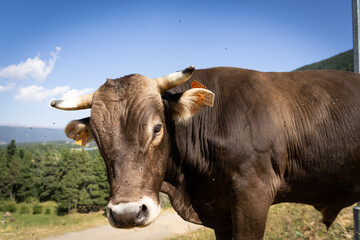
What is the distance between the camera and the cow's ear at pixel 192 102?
3422 millimetres

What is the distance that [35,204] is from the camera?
82688mm

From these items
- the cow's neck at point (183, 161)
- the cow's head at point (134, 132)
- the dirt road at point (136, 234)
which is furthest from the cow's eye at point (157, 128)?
the dirt road at point (136, 234)

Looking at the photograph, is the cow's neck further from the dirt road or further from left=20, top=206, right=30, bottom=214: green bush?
left=20, top=206, right=30, bottom=214: green bush

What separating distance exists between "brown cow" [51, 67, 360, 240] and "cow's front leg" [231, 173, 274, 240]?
12 mm

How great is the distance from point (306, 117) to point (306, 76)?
2.59 feet

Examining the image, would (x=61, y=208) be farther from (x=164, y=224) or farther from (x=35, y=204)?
(x=164, y=224)

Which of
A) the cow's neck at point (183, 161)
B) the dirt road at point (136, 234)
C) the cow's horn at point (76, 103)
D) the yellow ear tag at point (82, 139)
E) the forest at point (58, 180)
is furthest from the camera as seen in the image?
the forest at point (58, 180)

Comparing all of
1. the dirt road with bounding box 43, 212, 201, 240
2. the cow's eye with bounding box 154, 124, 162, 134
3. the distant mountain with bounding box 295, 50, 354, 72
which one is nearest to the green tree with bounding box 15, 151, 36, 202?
the dirt road with bounding box 43, 212, 201, 240

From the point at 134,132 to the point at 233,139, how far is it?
1.34 meters

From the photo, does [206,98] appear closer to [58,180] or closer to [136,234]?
[136,234]

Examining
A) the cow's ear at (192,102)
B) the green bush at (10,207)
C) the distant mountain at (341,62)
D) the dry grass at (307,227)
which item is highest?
the distant mountain at (341,62)

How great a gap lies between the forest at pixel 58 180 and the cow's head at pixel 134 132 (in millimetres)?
64630

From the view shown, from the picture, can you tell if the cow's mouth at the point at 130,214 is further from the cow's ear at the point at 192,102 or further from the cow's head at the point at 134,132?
the cow's ear at the point at 192,102

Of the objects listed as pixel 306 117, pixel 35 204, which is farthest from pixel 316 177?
pixel 35 204
